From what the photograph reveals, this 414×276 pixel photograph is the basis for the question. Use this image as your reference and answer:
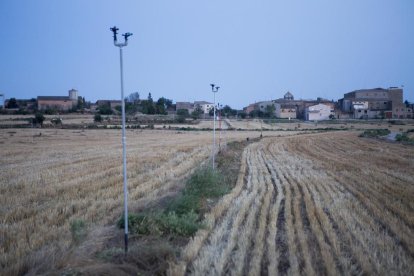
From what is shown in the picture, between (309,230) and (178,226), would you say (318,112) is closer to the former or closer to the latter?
(309,230)

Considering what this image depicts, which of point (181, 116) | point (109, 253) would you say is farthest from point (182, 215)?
point (181, 116)

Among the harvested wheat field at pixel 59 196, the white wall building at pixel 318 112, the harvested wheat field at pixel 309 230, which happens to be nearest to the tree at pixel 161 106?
the white wall building at pixel 318 112

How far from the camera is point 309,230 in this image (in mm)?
9336

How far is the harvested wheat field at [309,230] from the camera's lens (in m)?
7.06

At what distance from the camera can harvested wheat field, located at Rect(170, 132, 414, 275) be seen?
23.2ft

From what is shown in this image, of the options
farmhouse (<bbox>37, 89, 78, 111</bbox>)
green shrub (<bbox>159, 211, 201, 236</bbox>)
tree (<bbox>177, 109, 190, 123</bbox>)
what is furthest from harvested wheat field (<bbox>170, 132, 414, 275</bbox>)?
farmhouse (<bbox>37, 89, 78, 111</bbox>)

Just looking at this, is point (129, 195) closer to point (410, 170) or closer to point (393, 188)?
point (393, 188)

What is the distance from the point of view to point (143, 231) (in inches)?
346

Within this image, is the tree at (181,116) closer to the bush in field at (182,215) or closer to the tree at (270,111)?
the tree at (270,111)

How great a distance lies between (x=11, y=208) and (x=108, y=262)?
5228mm

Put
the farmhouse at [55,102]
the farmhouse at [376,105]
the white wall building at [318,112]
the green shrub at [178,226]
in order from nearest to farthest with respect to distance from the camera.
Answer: the green shrub at [178,226]
the white wall building at [318,112]
the farmhouse at [376,105]
the farmhouse at [55,102]

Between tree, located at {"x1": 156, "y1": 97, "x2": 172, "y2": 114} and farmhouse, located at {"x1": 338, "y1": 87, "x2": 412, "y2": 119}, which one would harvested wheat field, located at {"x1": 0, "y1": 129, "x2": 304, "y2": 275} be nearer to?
tree, located at {"x1": 156, "y1": 97, "x2": 172, "y2": 114}

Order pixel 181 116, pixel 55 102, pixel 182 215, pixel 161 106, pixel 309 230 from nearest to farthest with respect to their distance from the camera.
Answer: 1. pixel 309 230
2. pixel 182 215
3. pixel 181 116
4. pixel 161 106
5. pixel 55 102

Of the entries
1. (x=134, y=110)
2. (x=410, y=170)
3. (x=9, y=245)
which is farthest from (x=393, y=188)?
(x=134, y=110)
